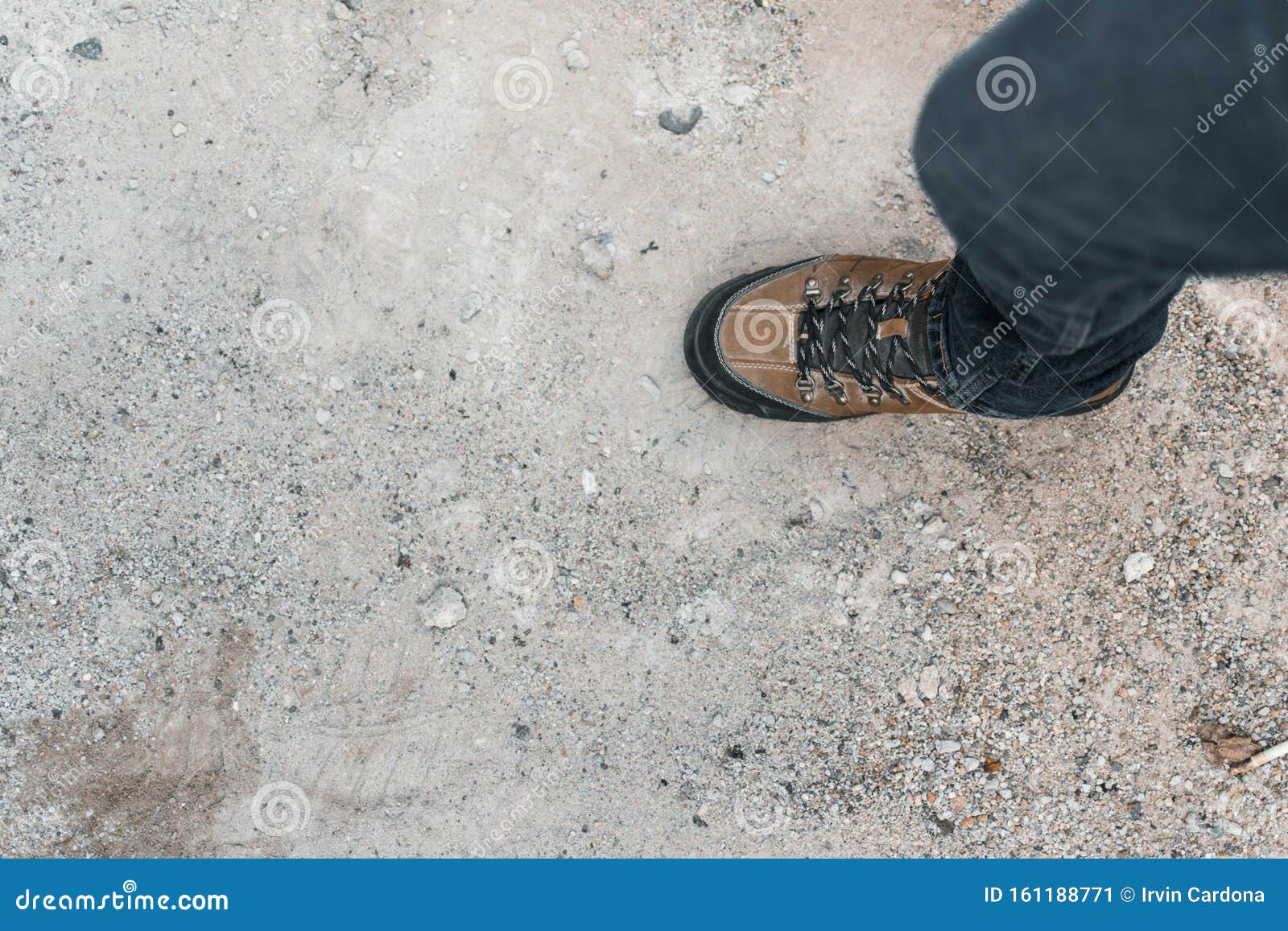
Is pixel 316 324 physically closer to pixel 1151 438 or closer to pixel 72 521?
pixel 72 521

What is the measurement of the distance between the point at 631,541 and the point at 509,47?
158cm

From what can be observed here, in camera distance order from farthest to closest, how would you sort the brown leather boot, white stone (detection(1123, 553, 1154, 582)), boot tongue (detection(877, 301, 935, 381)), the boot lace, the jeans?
white stone (detection(1123, 553, 1154, 582)), the brown leather boot, the boot lace, boot tongue (detection(877, 301, 935, 381)), the jeans

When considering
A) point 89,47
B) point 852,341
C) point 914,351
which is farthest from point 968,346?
point 89,47

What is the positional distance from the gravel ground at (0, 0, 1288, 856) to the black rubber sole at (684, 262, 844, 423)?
78mm

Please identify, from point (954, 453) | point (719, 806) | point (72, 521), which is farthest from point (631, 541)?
point (72, 521)

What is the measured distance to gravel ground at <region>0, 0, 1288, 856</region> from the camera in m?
2.56

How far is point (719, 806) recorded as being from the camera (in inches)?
103

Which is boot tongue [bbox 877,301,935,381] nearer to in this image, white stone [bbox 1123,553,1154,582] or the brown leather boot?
the brown leather boot

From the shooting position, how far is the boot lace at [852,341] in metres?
2.29

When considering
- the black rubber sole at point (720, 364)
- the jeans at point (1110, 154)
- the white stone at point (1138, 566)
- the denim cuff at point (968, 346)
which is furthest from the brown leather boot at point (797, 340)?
the jeans at point (1110, 154)

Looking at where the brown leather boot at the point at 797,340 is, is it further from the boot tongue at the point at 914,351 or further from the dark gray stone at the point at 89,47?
the dark gray stone at the point at 89,47

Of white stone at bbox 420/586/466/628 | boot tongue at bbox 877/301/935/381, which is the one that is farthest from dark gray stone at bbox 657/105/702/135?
white stone at bbox 420/586/466/628

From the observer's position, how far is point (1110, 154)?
119 cm

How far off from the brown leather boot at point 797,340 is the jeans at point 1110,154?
2.86 feet
